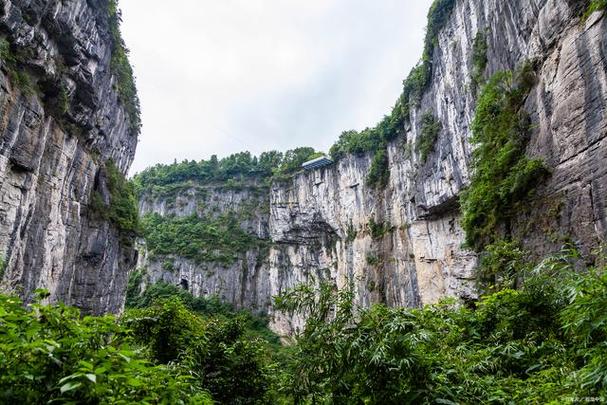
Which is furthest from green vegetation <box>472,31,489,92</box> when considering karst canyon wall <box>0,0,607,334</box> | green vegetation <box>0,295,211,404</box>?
green vegetation <box>0,295,211,404</box>

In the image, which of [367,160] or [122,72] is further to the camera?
[367,160]

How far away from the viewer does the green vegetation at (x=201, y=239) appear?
39406mm

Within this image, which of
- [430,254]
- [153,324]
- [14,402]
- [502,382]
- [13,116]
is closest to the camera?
[14,402]

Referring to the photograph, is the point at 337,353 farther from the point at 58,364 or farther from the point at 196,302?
the point at 196,302

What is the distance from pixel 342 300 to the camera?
330cm

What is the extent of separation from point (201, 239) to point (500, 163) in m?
35.3

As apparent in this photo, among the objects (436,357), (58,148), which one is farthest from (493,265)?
(58,148)

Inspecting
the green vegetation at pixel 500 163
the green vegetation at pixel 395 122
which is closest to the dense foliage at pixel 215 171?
the green vegetation at pixel 395 122

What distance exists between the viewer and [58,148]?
14102 mm

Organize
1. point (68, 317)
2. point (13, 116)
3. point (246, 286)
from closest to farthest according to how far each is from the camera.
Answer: point (68, 317), point (13, 116), point (246, 286)

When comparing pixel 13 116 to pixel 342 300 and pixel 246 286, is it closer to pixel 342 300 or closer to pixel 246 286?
pixel 342 300

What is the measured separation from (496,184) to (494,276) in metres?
2.28

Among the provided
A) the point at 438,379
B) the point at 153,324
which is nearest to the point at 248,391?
the point at 153,324

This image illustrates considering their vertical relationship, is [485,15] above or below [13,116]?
above
